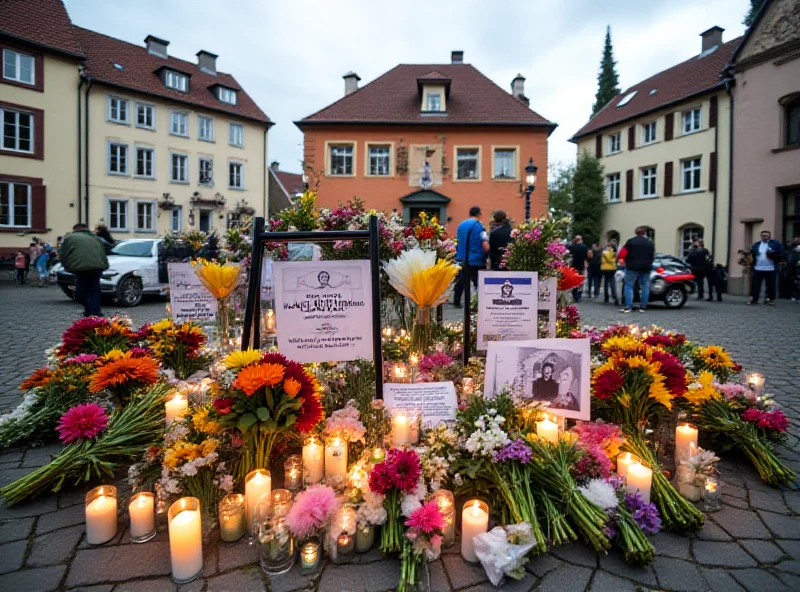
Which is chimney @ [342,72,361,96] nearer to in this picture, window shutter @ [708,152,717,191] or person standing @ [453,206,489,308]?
window shutter @ [708,152,717,191]

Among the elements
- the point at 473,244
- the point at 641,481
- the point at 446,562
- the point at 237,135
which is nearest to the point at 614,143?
the point at 237,135

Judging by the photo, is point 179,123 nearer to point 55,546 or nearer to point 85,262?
point 85,262

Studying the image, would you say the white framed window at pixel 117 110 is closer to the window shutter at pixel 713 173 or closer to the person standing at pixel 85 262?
the person standing at pixel 85 262

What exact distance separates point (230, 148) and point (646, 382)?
2958cm

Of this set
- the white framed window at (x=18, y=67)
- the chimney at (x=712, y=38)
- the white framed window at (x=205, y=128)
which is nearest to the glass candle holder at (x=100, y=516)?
the white framed window at (x=18, y=67)

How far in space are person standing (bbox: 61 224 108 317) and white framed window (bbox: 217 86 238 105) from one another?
78.3 ft

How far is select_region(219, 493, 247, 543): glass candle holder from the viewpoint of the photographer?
206cm

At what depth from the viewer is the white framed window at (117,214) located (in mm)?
23047

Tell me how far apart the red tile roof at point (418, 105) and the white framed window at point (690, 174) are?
6368mm

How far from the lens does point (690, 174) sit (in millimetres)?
21594

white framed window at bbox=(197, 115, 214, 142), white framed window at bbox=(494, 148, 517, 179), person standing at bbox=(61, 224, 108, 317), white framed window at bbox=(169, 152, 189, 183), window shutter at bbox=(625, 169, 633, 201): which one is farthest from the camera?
white framed window at bbox=(197, 115, 214, 142)

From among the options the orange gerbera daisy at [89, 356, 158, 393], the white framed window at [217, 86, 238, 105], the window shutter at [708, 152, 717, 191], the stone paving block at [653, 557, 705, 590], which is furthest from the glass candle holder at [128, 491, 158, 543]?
the white framed window at [217, 86, 238, 105]

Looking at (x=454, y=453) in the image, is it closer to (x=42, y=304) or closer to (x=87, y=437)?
(x=87, y=437)

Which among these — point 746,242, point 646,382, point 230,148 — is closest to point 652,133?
point 746,242
